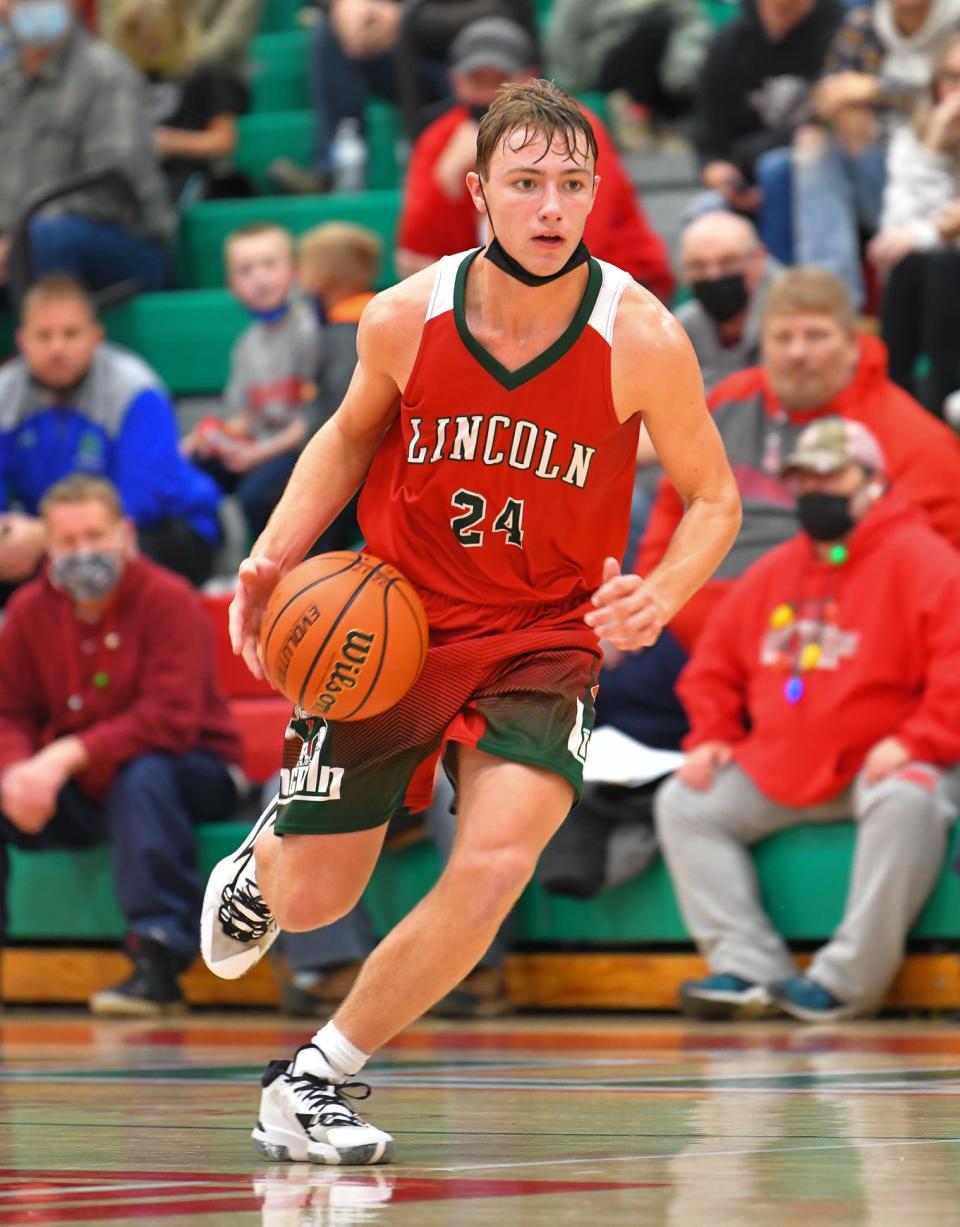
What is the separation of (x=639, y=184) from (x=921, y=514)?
4080 millimetres

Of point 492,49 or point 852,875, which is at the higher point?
point 492,49

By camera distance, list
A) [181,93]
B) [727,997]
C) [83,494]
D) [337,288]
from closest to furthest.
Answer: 1. [727,997]
2. [83,494]
3. [337,288]
4. [181,93]

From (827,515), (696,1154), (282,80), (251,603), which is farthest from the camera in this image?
(282,80)

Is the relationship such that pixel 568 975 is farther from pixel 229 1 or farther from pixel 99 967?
pixel 229 1

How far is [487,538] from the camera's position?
4145 millimetres

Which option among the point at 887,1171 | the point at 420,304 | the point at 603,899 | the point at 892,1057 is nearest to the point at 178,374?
the point at 603,899

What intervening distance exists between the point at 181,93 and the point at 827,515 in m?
5.56

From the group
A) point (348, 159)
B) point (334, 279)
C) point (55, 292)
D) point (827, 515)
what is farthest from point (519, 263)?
point (348, 159)

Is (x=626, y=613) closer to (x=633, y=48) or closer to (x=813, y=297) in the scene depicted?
(x=813, y=297)

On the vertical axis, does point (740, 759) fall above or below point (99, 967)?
above

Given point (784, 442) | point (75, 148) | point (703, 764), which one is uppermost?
point (75, 148)

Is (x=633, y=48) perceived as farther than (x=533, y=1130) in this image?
Yes

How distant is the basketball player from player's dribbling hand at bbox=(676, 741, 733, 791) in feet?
8.91

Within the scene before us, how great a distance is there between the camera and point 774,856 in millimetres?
6926
